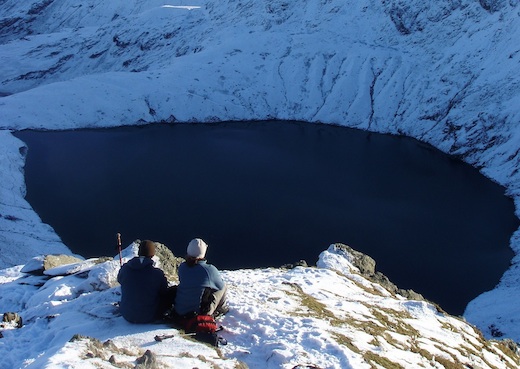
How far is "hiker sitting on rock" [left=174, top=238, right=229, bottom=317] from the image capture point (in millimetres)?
12031

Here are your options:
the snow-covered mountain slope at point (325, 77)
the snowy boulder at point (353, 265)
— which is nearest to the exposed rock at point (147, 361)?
the snowy boulder at point (353, 265)

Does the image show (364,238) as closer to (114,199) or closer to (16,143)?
(114,199)

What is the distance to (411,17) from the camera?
129 metres

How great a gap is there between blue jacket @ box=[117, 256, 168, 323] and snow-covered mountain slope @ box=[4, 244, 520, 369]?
0.34m

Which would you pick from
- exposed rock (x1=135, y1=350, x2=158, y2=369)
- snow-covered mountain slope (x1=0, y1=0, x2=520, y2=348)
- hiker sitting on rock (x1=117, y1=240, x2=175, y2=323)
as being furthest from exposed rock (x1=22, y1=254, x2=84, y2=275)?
snow-covered mountain slope (x1=0, y1=0, x2=520, y2=348)

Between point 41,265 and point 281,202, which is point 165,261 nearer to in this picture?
point 41,265

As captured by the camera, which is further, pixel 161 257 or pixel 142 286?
pixel 161 257

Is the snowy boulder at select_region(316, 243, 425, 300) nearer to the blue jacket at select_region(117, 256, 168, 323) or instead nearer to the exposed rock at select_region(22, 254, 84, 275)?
the exposed rock at select_region(22, 254, 84, 275)

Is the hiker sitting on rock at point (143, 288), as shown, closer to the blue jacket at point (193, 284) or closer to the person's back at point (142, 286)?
the person's back at point (142, 286)

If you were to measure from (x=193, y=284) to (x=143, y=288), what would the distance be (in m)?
1.27

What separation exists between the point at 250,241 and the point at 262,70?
80677 mm

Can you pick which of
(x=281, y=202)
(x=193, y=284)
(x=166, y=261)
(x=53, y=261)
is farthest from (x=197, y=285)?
(x=281, y=202)

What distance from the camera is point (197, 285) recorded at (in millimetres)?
12000

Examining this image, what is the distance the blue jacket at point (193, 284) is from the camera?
12.0 metres
